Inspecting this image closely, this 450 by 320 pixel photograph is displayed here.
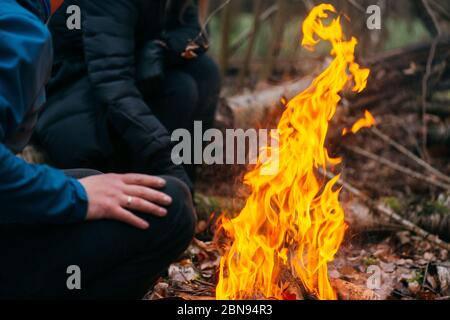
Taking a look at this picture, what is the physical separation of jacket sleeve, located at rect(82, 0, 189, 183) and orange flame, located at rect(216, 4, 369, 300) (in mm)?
581

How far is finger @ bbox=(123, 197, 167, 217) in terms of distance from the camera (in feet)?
6.87

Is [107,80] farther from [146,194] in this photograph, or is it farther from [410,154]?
[410,154]

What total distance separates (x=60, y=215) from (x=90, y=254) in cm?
16

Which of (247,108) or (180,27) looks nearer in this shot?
(180,27)

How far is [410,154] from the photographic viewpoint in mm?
5051

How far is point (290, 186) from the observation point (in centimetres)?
287

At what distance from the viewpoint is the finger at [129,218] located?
208 centimetres

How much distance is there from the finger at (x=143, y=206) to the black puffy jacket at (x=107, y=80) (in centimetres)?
123

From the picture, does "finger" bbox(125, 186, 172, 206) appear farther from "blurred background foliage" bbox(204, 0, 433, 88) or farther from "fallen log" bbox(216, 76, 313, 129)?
"blurred background foliage" bbox(204, 0, 433, 88)

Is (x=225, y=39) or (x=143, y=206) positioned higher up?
(x=225, y=39)

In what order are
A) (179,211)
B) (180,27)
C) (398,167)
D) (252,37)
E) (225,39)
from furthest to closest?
(225,39) < (252,37) < (398,167) < (180,27) < (179,211)

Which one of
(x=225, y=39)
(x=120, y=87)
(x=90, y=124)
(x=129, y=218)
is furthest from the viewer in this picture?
(x=225, y=39)

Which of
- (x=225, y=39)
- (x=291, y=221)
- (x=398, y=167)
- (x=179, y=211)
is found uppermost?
(x=225, y=39)

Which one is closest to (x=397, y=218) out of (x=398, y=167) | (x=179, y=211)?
(x=398, y=167)
